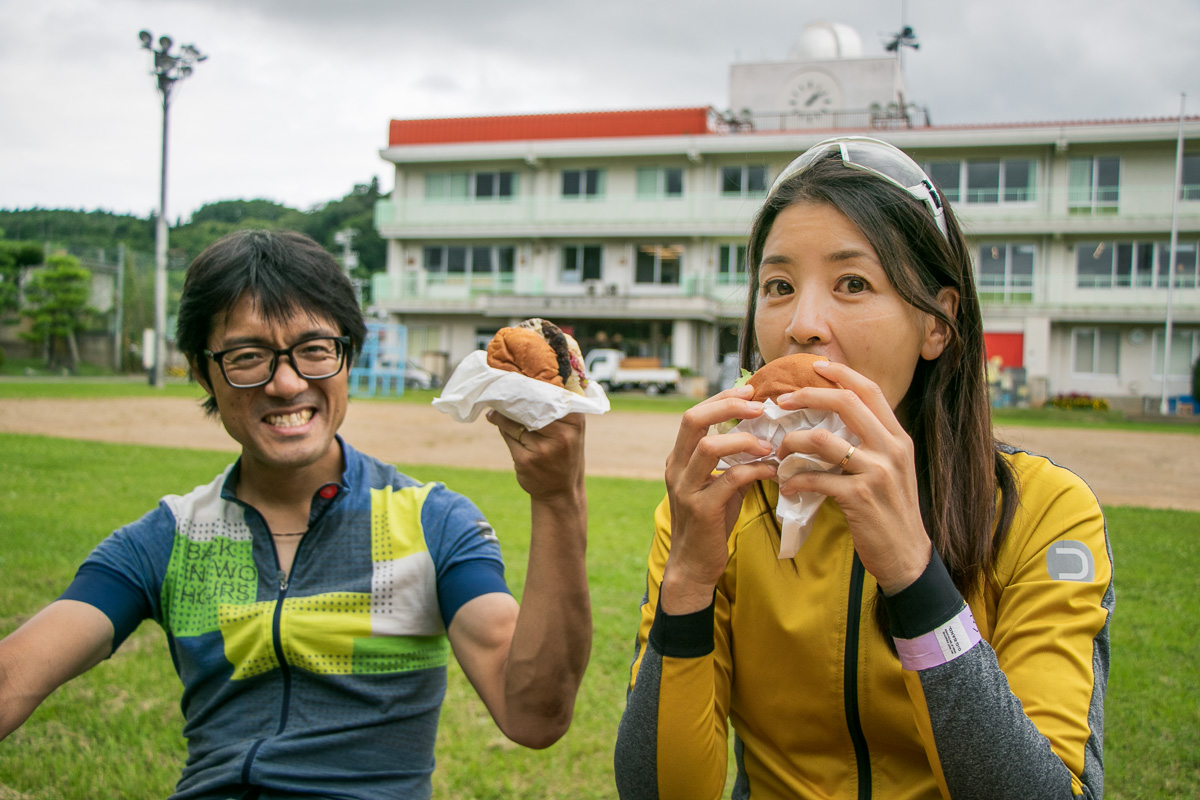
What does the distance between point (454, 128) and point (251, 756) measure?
131 feet

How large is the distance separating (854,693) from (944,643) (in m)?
0.34

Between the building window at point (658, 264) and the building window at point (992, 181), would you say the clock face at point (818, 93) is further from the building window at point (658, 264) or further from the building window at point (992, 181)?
the building window at point (658, 264)

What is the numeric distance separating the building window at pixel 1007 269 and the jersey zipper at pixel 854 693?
114 feet

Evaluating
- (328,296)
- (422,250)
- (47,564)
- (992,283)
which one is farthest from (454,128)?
(328,296)

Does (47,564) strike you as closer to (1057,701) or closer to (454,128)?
(1057,701)

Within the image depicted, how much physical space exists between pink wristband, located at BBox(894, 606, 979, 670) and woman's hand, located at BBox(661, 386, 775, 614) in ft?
1.21

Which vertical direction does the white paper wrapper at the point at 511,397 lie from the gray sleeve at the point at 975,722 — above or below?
above

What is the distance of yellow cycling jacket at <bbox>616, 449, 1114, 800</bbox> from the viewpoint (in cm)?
136

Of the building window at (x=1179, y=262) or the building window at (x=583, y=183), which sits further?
the building window at (x=583, y=183)

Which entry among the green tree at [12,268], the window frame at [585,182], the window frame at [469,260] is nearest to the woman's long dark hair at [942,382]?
the window frame at [585,182]

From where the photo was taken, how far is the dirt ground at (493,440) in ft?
38.3

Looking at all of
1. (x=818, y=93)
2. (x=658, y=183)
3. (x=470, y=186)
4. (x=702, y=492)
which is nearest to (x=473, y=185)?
(x=470, y=186)

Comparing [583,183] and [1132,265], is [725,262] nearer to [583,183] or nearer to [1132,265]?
[583,183]

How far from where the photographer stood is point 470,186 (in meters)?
38.8
